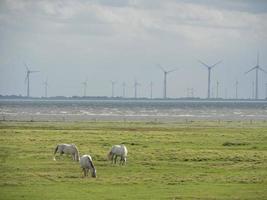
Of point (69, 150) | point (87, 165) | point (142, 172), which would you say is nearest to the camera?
point (87, 165)

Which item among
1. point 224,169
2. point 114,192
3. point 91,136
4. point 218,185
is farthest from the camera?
point 91,136

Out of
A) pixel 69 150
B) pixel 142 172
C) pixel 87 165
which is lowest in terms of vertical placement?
pixel 142 172

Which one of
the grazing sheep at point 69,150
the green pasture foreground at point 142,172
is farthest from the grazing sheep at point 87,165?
the grazing sheep at point 69,150

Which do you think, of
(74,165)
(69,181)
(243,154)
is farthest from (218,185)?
(243,154)

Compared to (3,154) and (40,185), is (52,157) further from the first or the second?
(40,185)

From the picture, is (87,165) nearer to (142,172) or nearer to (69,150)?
(142,172)

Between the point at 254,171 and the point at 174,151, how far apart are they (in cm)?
794

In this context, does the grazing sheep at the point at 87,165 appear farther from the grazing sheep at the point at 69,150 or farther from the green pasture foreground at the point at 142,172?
the grazing sheep at the point at 69,150

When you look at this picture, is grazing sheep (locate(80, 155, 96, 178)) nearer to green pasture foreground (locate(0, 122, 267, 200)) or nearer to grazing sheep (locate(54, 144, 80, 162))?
green pasture foreground (locate(0, 122, 267, 200))

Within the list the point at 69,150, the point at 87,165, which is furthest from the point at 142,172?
the point at 69,150

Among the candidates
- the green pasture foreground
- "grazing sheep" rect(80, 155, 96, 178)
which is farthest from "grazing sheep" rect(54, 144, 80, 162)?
"grazing sheep" rect(80, 155, 96, 178)

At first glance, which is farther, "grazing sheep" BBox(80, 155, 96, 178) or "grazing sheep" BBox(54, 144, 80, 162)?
"grazing sheep" BBox(54, 144, 80, 162)

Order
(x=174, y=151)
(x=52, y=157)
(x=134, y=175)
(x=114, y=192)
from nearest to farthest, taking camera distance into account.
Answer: (x=114, y=192) < (x=134, y=175) < (x=52, y=157) < (x=174, y=151)

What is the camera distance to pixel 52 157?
116 feet
